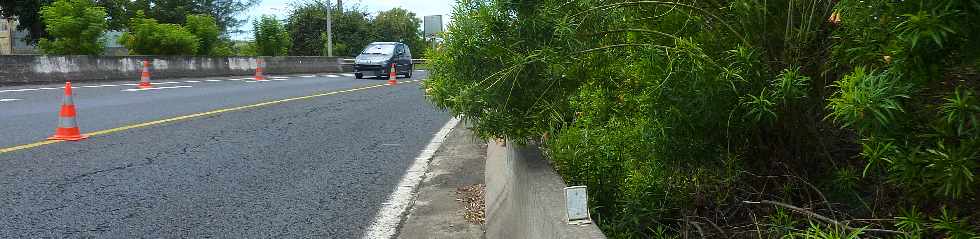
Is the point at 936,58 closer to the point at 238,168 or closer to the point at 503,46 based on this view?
the point at 503,46

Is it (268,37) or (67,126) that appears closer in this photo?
(67,126)

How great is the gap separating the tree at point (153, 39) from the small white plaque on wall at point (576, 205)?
1058 inches

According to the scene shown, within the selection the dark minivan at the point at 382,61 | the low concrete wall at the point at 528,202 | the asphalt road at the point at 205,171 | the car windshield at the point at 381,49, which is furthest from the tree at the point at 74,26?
the low concrete wall at the point at 528,202

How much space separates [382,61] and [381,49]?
1708 millimetres

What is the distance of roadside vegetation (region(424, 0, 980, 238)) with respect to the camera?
1.83 metres

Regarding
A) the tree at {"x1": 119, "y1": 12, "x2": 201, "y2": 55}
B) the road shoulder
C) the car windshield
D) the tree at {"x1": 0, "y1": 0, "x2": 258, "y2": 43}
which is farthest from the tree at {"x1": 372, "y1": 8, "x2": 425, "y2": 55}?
the road shoulder

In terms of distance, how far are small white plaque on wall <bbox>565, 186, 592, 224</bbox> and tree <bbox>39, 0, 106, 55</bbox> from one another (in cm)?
2329

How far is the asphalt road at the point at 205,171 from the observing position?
4895 millimetres

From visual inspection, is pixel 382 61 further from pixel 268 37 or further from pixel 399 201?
pixel 399 201

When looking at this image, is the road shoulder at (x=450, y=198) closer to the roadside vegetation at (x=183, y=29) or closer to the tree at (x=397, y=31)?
the roadside vegetation at (x=183, y=29)

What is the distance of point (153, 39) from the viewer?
26.9 metres

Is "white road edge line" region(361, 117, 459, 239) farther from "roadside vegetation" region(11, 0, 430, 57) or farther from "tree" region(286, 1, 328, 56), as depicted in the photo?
"tree" region(286, 1, 328, 56)

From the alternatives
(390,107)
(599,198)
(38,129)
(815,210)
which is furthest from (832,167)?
(390,107)

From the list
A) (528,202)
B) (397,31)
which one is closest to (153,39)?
(528,202)
